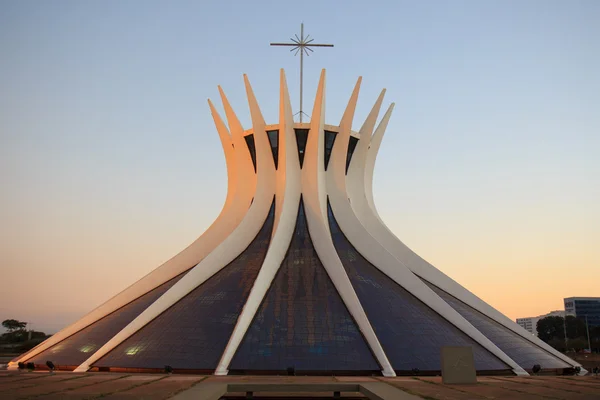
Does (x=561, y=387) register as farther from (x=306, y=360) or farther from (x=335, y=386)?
(x=306, y=360)

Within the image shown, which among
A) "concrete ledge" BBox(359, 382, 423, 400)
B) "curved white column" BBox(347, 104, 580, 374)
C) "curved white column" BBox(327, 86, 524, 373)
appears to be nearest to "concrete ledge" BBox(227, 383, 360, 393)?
"concrete ledge" BBox(359, 382, 423, 400)

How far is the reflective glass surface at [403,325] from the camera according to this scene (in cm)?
1966

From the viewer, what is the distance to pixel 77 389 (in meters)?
9.50

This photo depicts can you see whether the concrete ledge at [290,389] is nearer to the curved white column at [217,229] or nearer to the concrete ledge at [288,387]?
the concrete ledge at [288,387]

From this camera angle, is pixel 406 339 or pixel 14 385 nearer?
pixel 14 385

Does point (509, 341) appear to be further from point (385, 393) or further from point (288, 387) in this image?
point (385, 393)

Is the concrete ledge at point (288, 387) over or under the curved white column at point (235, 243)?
under

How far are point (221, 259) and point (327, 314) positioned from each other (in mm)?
6888

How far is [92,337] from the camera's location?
22641 mm

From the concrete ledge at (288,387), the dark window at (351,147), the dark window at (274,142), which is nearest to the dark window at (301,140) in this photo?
the dark window at (274,142)

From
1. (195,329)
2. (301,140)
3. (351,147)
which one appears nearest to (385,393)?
(195,329)

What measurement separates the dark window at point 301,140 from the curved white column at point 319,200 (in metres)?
0.40

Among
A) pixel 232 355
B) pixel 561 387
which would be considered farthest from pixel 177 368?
pixel 561 387

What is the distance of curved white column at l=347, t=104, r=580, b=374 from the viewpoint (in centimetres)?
2558
